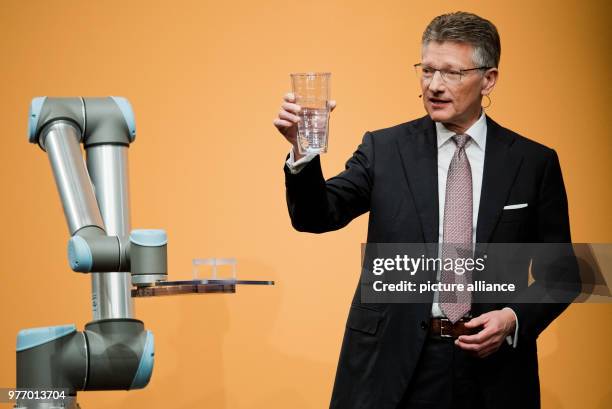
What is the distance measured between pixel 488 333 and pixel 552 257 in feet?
1.12

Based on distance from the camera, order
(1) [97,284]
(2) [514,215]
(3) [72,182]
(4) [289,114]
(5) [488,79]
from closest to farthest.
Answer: (3) [72,182] < (1) [97,284] < (4) [289,114] < (2) [514,215] < (5) [488,79]

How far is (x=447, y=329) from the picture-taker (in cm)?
214

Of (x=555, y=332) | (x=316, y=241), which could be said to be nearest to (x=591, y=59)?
(x=555, y=332)

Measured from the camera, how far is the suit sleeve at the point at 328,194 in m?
2.02

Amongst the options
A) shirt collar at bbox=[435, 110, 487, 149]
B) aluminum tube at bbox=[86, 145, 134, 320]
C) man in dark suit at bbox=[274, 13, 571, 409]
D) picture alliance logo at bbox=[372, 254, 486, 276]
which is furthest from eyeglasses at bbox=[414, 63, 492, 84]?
aluminum tube at bbox=[86, 145, 134, 320]

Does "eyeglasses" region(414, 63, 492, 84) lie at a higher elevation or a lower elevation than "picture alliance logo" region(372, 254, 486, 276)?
higher

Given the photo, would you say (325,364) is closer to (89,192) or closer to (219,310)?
(219,310)

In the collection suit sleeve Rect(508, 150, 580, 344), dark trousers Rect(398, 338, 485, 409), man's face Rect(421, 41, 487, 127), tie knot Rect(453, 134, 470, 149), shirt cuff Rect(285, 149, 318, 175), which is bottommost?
dark trousers Rect(398, 338, 485, 409)

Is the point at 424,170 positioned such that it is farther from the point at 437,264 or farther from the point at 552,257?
the point at 552,257

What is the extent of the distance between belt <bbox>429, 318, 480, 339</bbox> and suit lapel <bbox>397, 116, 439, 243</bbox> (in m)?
0.19

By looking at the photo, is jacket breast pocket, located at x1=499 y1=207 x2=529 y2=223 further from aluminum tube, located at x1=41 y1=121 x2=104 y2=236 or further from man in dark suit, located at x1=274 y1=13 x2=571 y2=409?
aluminum tube, located at x1=41 y1=121 x2=104 y2=236

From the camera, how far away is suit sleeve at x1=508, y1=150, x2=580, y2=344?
7.46 feet

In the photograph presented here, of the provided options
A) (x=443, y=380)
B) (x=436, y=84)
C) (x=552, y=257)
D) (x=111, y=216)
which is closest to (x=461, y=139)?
(x=436, y=84)

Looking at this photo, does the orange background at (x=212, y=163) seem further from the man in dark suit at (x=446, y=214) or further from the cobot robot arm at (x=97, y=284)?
the cobot robot arm at (x=97, y=284)
